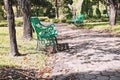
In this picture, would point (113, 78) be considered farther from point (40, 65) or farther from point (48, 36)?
point (48, 36)

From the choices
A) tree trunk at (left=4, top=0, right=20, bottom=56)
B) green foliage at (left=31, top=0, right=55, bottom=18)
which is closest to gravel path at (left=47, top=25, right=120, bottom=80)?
tree trunk at (left=4, top=0, right=20, bottom=56)

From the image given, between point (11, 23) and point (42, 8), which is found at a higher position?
point (11, 23)

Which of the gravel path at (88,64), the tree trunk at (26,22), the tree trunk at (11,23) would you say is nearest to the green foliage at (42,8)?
the tree trunk at (26,22)

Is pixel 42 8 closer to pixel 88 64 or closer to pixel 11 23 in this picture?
pixel 11 23

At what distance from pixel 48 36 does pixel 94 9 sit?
33.0 m

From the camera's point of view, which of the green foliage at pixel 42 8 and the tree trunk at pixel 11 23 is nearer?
the tree trunk at pixel 11 23

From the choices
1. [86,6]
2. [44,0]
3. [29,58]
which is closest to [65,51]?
[29,58]

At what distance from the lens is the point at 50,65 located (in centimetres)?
908

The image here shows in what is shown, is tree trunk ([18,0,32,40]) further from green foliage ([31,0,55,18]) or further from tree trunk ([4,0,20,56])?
green foliage ([31,0,55,18])

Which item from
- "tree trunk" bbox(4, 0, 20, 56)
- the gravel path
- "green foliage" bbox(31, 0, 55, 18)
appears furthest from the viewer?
"green foliage" bbox(31, 0, 55, 18)

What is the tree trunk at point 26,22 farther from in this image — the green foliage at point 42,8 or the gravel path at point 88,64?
the green foliage at point 42,8

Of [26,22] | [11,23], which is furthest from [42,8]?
[11,23]

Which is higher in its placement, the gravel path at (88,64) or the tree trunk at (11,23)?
the tree trunk at (11,23)

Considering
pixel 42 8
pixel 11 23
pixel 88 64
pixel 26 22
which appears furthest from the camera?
pixel 42 8
